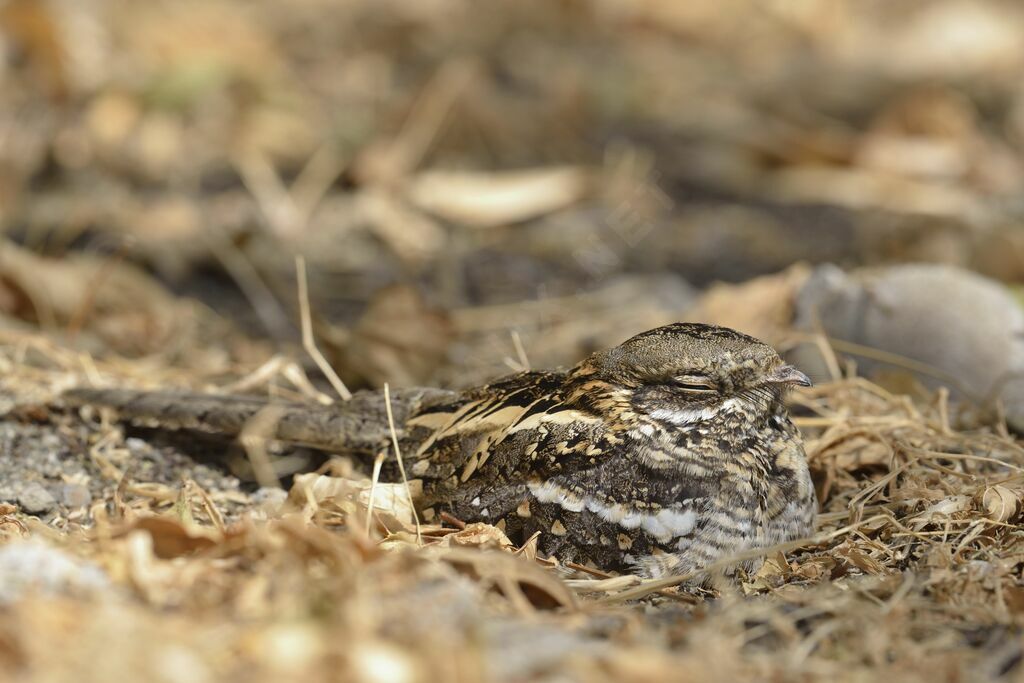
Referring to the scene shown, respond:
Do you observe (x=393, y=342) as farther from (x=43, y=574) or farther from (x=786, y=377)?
(x=43, y=574)

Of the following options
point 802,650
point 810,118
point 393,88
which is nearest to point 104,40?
point 393,88

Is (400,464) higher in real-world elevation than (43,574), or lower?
lower

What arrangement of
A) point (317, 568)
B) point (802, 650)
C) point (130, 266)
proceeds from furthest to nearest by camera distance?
point (130, 266) < point (317, 568) < point (802, 650)

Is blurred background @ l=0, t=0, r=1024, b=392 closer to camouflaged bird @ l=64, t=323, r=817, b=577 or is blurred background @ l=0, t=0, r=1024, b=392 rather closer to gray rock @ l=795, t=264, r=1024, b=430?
gray rock @ l=795, t=264, r=1024, b=430

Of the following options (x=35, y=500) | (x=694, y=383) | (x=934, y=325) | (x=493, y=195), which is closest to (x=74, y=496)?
(x=35, y=500)

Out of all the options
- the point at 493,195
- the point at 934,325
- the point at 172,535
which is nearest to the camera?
the point at 172,535

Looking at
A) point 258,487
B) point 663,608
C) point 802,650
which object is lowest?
point 258,487

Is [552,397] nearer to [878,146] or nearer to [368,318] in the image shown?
[368,318]
